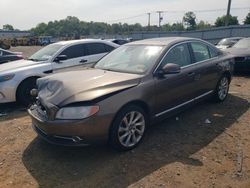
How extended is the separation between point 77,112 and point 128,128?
0.86 m

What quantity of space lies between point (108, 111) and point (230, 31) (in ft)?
108

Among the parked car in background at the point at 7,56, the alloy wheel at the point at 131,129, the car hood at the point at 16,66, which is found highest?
the car hood at the point at 16,66

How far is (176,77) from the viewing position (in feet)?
16.5

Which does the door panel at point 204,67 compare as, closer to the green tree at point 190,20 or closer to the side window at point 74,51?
the side window at point 74,51

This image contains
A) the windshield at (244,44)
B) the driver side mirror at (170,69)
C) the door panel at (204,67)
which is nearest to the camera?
the driver side mirror at (170,69)

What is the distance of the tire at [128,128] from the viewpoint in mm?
4098

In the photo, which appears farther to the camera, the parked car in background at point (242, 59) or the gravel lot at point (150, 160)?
the parked car in background at point (242, 59)

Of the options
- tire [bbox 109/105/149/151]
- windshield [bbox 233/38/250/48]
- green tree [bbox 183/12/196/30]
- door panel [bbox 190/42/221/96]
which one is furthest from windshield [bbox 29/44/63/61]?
green tree [bbox 183/12/196/30]

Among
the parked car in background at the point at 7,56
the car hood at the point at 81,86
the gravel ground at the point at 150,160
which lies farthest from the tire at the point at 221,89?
the parked car in background at the point at 7,56

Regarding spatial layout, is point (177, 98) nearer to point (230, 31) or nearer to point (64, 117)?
point (64, 117)

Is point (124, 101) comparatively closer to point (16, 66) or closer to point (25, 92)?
point (25, 92)

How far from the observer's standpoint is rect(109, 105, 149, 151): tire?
13.4ft

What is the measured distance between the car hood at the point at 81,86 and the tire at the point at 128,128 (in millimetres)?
371

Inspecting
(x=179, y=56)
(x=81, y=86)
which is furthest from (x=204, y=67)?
(x=81, y=86)
